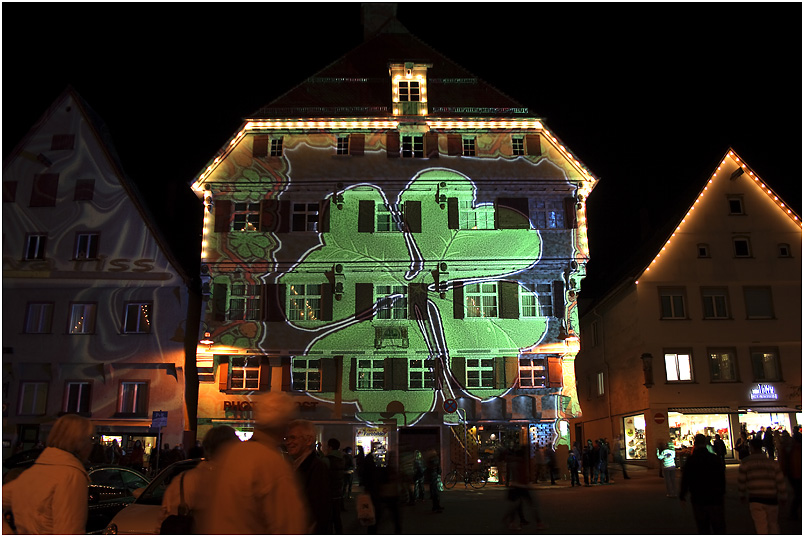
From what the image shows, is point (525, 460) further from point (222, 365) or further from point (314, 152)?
point (314, 152)

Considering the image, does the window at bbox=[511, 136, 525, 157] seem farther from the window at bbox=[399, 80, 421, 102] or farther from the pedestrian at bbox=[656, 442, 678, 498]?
the pedestrian at bbox=[656, 442, 678, 498]

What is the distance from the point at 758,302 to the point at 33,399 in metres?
30.6

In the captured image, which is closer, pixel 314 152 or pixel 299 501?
pixel 299 501

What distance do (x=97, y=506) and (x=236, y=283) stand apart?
16.8 metres

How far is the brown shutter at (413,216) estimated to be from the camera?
97.0 feet

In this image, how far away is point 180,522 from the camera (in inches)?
275

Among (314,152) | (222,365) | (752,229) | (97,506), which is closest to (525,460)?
(97,506)

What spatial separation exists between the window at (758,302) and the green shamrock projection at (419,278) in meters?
9.93

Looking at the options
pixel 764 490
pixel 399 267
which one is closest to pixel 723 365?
pixel 399 267

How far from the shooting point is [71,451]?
5.34m

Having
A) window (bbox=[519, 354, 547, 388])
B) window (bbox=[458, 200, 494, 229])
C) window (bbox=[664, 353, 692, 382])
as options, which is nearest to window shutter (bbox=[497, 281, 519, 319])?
window (bbox=[519, 354, 547, 388])

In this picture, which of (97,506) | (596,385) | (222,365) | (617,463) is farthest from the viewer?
(596,385)

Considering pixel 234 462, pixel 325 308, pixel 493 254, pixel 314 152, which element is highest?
pixel 314 152

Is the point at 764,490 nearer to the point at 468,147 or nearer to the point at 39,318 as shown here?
the point at 468,147
